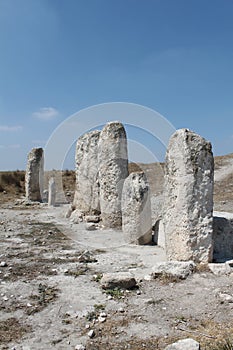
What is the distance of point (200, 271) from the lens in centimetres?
684

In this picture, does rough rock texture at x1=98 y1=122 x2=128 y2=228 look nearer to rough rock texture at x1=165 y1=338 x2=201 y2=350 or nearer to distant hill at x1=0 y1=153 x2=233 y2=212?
distant hill at x1=0 y1=153 x2=233 y2=212

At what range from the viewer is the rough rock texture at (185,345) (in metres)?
3.84

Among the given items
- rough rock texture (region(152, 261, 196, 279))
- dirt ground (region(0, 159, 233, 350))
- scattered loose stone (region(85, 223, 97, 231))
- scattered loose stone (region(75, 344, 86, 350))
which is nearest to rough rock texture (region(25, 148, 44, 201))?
scattered loose stone (region(85, 223, 97, 231))

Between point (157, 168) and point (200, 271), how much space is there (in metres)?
22.1

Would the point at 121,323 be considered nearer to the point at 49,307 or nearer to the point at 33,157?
the point at 49,307

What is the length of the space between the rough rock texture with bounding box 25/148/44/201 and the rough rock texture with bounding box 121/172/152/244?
1182 centimetres

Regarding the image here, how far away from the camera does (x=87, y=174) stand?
48.9 ft

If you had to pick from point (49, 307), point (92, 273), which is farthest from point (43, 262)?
point (49, 307)

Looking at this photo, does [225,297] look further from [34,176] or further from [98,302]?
[34,176]

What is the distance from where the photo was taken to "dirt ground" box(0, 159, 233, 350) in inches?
172

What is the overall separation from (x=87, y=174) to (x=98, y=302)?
31.7ft

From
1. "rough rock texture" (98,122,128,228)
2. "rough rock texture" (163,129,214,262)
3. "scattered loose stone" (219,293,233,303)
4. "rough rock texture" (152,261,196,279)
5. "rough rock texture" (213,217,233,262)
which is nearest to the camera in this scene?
"scattered loose stone" (219,293,233,303)

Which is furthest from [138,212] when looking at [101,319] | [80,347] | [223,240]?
[80,347]

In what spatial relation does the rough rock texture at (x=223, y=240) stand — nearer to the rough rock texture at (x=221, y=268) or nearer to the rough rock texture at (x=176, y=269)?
the rough rock texture at (x=221, y=268)
